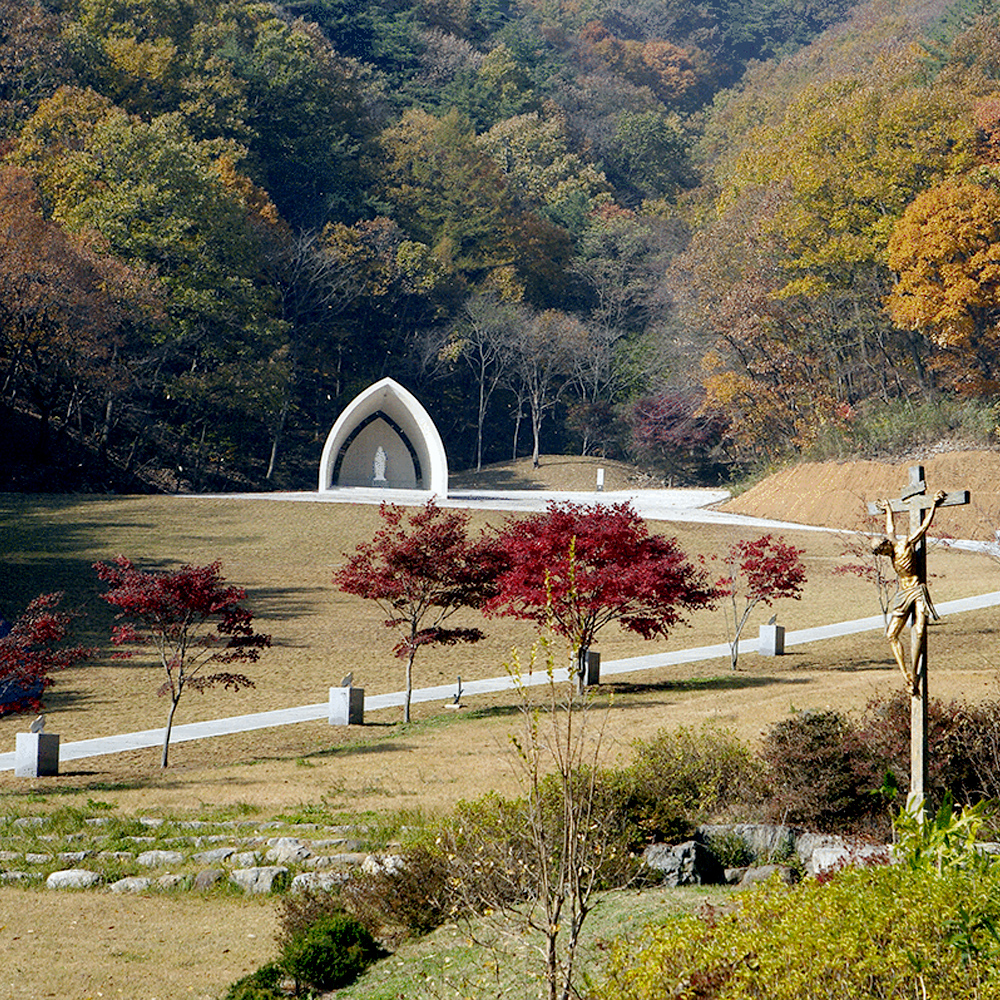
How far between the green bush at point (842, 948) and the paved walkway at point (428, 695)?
25.0ft

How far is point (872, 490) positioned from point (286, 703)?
20.3 metres

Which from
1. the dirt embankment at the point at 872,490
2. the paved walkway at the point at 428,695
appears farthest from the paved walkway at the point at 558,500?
the paved walkway at the point at 428,695

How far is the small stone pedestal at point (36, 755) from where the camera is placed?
1216 centimetres

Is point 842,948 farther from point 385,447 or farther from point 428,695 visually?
point 385,447

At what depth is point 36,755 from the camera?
12156 millimetres

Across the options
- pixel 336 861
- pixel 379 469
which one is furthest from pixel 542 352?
pixel 336 861

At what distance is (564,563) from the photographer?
48.0 feet

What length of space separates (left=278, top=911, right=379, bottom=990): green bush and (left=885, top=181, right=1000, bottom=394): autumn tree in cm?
3128

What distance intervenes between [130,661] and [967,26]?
51.0 metres

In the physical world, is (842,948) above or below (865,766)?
above

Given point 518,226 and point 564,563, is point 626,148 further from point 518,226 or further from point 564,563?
point 564,563

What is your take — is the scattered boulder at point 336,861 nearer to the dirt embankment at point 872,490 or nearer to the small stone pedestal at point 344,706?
the small stone pedestal at point 344,706

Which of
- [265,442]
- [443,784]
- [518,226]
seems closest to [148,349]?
[265,442]

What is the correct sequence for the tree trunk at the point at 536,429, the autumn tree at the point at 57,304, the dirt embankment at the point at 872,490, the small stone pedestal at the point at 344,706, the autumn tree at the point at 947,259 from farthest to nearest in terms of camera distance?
the tree trunk at the point at 536,429 < the autumn tree at the point at 57,304 < the autumn tree at the point at 947,259 < the dirt embankment at the point at 872,490 < the small stone pedestal at the point at 344,706
